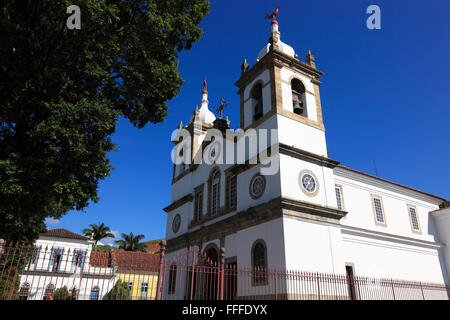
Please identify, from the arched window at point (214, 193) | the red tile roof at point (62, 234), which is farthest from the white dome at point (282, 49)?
the red tile roof at point (62, 234)

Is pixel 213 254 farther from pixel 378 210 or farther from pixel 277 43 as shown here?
pixel 277 43

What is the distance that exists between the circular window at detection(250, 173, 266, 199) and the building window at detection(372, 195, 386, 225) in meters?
8.93

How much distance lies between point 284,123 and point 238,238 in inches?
246

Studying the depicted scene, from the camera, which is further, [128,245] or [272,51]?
[128,245]

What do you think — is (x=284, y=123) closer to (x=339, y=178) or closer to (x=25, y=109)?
(x=339, y=178)

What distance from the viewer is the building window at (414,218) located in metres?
22.6

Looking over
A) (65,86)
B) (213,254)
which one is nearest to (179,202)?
(213,254)

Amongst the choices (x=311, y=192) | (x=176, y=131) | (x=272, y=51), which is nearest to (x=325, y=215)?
(x=311, y=192)

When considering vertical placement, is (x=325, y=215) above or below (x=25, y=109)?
below

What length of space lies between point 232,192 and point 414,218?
13502mm

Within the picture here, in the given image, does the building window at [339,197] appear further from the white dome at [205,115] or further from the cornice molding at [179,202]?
the white dome at [205,115]

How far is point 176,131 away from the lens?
27625 millimetres

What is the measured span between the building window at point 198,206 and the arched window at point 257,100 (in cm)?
665

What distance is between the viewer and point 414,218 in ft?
75.7
